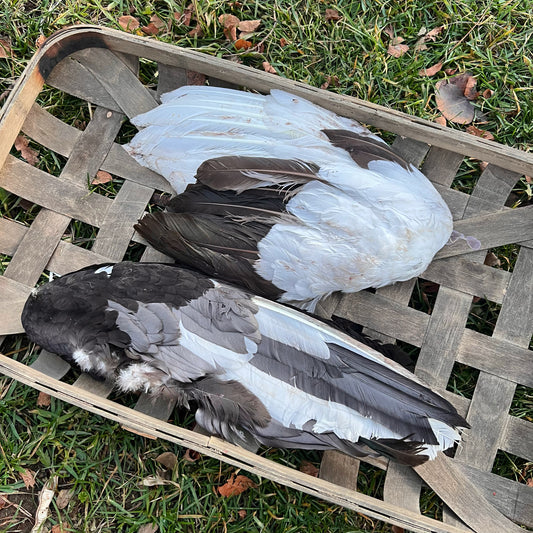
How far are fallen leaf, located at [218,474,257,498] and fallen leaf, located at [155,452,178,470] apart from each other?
0.77ft

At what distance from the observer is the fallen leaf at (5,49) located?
273 cm

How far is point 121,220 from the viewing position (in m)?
2.46

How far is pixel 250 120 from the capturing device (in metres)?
2.20

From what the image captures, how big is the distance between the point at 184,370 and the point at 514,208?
168cm

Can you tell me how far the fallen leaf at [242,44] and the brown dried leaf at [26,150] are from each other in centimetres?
116

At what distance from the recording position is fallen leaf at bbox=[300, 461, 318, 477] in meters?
2.34

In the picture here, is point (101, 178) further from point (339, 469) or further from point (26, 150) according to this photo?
point (339, 469)

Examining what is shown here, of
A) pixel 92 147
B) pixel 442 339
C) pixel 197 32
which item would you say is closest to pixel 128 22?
pixel 197 32

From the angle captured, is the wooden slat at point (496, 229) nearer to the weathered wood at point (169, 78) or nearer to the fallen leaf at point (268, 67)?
the fallen leaf at point (268, 67)

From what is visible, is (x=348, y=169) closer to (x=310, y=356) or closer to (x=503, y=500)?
(x=310, y=356)

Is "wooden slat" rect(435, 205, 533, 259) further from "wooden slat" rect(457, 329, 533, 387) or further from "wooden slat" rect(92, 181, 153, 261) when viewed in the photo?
"wooden slat" rect(92, 181, 153, 261)

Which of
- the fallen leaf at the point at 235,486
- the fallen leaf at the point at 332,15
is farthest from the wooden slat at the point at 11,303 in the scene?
the fallen leaf at the point at 332,15

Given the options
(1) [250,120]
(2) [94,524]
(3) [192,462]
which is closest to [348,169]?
(1) [250,120]

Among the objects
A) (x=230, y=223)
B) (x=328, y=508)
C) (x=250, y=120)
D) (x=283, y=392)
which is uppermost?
(x=250, y=120)
